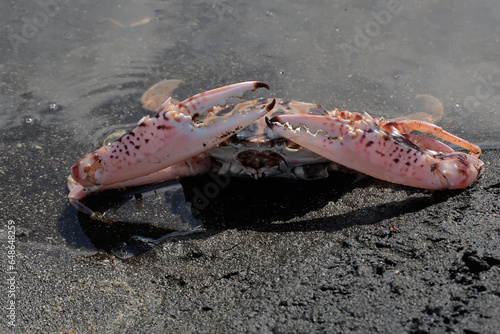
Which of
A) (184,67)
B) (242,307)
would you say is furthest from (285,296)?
(184,67)

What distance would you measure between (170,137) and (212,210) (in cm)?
75

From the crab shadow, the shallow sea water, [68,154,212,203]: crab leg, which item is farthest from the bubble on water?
the crab shadow

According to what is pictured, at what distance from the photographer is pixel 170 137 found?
3.53 metres

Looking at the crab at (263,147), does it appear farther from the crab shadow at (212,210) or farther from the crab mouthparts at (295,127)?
the crab shadow at (212,210)

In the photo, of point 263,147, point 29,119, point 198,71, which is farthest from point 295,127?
point 29,119

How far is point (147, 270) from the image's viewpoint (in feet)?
11.1

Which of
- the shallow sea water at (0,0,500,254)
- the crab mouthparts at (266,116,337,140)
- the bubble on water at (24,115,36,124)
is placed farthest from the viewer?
the bubble on water at (24,115,36,124)

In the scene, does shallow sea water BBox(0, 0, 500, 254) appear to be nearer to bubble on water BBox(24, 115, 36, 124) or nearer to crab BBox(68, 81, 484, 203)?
bubble on water BBox(24, 115, 36, 124)

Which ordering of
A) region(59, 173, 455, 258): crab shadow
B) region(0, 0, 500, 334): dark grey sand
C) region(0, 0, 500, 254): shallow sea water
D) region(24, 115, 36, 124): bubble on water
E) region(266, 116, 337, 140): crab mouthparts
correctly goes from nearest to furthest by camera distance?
region(0, 0, 500, 334): dark grey sand < region(266, 116, 337, 140): crab mouthparts < region(59, 173, 455, 258): crab shadow < region(0, 0, 500, 254): shallow sea water < region(24, 115, 36, 124): bubble on water

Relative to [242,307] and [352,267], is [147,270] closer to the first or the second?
[242,307]

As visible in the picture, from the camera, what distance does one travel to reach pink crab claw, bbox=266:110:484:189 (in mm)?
3422

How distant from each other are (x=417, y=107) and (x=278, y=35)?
6.68ft

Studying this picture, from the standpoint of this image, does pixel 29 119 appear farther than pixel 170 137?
Yes

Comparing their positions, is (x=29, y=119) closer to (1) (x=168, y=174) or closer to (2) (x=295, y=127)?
(1) (x=168, y=174)
